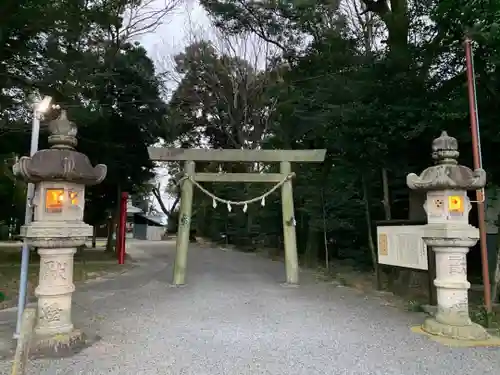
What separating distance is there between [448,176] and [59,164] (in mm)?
4766

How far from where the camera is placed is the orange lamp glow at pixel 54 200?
4.61 metres

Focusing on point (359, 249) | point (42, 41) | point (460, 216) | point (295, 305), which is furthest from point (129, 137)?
point (460, 216)

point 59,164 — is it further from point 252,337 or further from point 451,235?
point 451,235

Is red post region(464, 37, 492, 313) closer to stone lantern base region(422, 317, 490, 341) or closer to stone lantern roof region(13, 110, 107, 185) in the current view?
stone lantern base region(422, 317, 490, 341)

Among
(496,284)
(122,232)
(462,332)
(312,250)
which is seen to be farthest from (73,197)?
(312,250)

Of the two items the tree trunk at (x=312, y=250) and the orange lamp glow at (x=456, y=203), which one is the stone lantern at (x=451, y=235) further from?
the tree trunk at (x=312, y=250)

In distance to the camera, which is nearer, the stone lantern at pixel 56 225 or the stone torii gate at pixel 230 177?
the stone lantern at pixel 56 225

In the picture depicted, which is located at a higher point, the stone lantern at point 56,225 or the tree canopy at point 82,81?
the tree canopy at point 82,81

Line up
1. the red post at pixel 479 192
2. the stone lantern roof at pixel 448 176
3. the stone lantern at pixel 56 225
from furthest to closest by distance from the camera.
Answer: the red post at pixel 479 192 → the stone lantern roof at pixel 448 176 → the stone lantern at pixel 56 225

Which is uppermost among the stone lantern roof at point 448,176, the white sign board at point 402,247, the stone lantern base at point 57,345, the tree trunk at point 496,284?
the stone lantern roof at point 448,176

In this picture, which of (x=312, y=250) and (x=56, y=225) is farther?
(x=312, y=250)

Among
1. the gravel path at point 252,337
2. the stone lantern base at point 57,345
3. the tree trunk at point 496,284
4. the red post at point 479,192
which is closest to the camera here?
the gravel path at point 252,337

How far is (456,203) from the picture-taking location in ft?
16.3

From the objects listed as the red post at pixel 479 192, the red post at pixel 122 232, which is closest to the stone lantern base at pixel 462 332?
the red post at pixel 479 192
